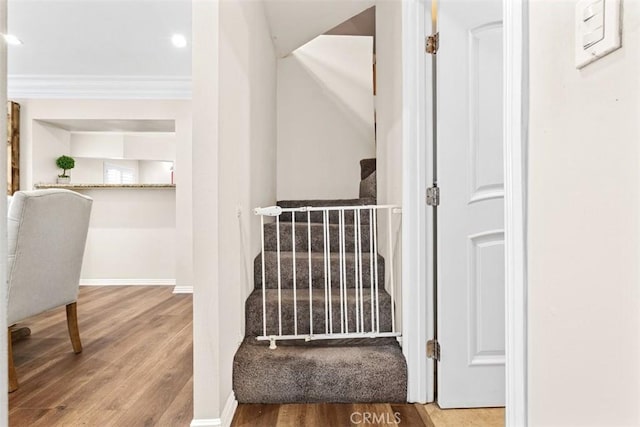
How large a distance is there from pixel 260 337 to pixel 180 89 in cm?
345

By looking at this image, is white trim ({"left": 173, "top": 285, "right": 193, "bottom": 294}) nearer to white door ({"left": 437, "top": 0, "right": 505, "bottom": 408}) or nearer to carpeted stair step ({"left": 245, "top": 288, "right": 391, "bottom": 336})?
carpeted stair step ({"left": 245, "top": 288, "right": 391, "bottom": 336})

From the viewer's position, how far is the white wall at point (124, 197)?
4172 mm

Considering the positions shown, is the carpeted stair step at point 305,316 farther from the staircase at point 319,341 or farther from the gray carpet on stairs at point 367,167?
the gray carpet on stairs at point 367,167

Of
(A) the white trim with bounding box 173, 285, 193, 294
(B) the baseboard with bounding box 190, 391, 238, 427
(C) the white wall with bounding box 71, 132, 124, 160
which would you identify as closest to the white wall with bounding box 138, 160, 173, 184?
(C) the white wall with bounding box 71, 132, 124, 160

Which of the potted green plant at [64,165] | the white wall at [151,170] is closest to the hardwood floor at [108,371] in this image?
the potted green plant at [64,165]

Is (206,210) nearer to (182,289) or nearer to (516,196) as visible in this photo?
(516,196)

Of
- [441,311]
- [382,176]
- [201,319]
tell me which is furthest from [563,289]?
[382,176]

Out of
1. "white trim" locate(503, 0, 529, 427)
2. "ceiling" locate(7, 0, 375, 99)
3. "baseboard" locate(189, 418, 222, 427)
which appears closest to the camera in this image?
"white trim" locate(503, 0, 529, 427)

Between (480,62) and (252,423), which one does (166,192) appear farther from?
(480,62)

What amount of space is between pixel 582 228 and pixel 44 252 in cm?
248

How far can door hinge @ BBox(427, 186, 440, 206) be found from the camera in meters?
1.66

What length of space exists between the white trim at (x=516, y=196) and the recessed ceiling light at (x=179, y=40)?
3.16 metres

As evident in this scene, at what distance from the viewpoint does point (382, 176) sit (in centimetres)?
236

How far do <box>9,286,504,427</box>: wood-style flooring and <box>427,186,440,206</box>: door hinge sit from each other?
96 centimetres
